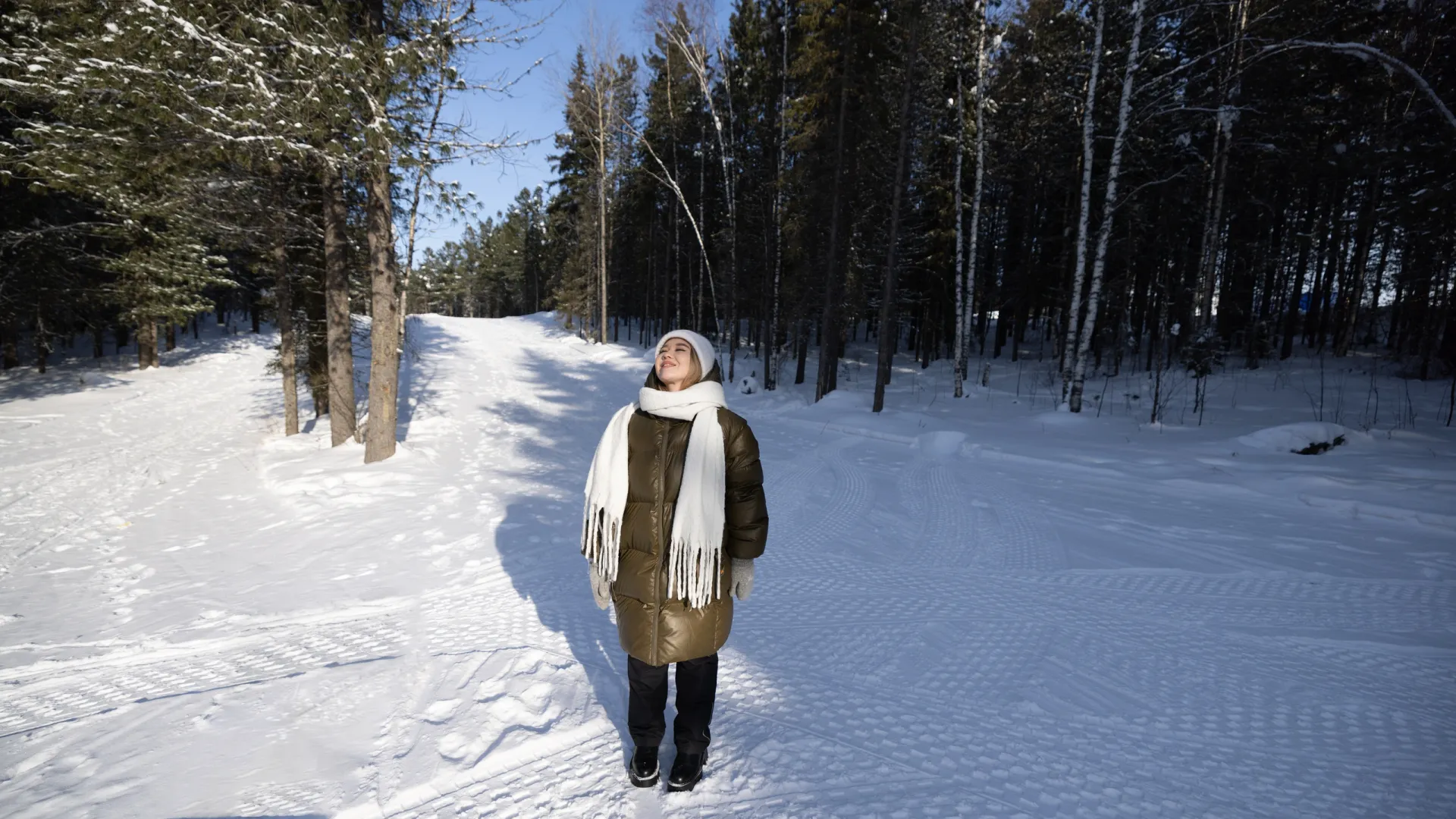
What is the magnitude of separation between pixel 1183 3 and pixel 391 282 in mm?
15852

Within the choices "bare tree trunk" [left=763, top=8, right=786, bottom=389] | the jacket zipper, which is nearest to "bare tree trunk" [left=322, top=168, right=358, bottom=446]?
the jacket zipper

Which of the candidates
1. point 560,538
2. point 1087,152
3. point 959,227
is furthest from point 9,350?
point 1087,152

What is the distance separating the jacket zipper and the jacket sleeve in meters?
0.26

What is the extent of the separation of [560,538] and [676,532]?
3.65 m

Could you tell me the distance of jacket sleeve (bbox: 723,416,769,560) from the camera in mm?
2264

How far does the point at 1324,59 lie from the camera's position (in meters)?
13.9

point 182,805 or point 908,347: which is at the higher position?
point 908,347

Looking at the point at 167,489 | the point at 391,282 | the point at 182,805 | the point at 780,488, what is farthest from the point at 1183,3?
the point at 167,489

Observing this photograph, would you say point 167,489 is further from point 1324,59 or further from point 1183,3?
point 1324,59

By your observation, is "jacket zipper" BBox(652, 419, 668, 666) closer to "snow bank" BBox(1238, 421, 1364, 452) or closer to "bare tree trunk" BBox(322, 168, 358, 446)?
"bare tree trunk" BBox(322, 168, 358, 446)

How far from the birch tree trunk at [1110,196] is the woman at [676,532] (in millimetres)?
11862

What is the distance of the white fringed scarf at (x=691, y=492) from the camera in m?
2.20

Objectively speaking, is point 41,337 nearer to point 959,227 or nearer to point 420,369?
point 420,369

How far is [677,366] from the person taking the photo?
221 centimetres
